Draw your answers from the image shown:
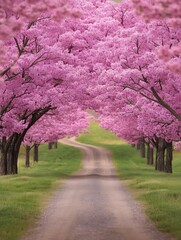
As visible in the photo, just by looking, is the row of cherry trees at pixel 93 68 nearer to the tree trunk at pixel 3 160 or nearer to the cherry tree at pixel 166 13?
the tree trunk at pixel 3 160

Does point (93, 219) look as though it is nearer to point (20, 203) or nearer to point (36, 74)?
point (20, 203)

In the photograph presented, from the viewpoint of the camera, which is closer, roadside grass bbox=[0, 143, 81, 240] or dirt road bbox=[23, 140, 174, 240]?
dirt road bbox=[23, 140, 174, 240]

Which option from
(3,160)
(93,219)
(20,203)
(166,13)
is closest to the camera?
(166,13)

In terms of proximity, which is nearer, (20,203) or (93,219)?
(93,219)

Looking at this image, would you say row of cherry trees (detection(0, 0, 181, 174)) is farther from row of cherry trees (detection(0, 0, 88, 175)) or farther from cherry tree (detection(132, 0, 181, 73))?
cherry tree (detection(132, 0, 181, 73))

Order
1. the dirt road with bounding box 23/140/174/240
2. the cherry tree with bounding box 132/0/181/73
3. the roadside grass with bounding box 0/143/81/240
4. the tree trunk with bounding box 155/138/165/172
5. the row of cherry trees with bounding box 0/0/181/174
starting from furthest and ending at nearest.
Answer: the tree trunk with bounding box 155/138/165/172 < the row of cherry trees with bounding box 0/0/181/174 < the roadside grass with bounding box 0/143/81/240 < the dirt road with bounding box 23/140/174/240 < the cherry tree with bounding box 132/0/181/73

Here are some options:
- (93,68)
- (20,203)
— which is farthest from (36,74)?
(20,203)

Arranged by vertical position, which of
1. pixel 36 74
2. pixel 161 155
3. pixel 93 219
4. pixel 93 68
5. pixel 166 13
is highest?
pixel 93 68

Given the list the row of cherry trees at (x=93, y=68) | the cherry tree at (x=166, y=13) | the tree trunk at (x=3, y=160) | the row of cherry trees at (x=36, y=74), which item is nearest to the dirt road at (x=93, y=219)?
the row of cherry trees at (x=93, y=68)

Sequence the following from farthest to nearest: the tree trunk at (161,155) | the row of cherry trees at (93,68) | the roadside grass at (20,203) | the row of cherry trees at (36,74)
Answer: the tree trunk at (161,155)
the row of cherry trees at (36,74)
the row of cherry trees at (93,68)
the roadside grass at (20,203)

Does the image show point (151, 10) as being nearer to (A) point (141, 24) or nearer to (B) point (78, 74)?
(A) point (141, 24)

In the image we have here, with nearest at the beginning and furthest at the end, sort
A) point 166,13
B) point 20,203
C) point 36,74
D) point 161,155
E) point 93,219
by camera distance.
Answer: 1. point 166,13
2. point 93,219
3. point 20,203
4. point 36,74
5. point 161,155

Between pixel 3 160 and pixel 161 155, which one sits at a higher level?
pixel 3 160

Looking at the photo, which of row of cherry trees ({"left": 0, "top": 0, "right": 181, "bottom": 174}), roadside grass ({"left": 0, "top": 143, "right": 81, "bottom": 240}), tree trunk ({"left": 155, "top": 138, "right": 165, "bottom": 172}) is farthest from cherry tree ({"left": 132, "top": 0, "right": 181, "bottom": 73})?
tree trunk ({"left": 155, "top": 138, "right": 165, "bottom": 172})
